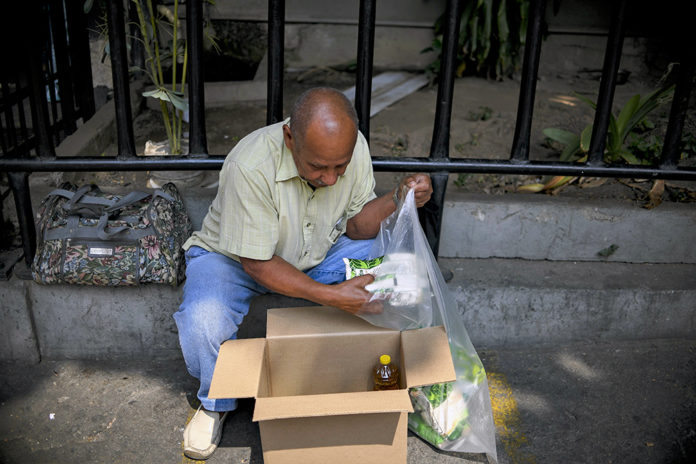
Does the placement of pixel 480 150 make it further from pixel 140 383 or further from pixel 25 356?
pixel 25 356

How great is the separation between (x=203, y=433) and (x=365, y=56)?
1.52 m

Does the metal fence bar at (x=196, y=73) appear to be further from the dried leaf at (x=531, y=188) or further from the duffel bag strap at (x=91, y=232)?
the dried leaf at (x=531, y=188)

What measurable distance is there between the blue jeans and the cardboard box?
110 millimetres

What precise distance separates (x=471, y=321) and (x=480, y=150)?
1.36 m

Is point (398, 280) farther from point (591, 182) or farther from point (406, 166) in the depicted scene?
point (591, 182)

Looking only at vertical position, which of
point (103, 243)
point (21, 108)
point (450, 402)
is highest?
point (21, 108)

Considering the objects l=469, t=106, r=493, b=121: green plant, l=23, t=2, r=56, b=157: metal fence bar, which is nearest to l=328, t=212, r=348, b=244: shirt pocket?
l=23, t=2, r=56, b=157: metal fence bar

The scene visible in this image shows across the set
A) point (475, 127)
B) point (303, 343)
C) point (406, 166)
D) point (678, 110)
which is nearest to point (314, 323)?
point (303, 343)

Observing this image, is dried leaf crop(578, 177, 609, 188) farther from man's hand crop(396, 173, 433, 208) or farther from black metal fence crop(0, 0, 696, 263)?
Result: man's hand crop(396, 173, 433, 208)

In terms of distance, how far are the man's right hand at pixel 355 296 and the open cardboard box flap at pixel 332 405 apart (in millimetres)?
331

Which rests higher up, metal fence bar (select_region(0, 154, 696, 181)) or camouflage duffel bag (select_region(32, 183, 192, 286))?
metal fence bar (select_region(0, 154, 696, 181))

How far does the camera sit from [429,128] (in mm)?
4199

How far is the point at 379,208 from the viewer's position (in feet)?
8.23

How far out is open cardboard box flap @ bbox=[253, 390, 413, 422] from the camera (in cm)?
185
